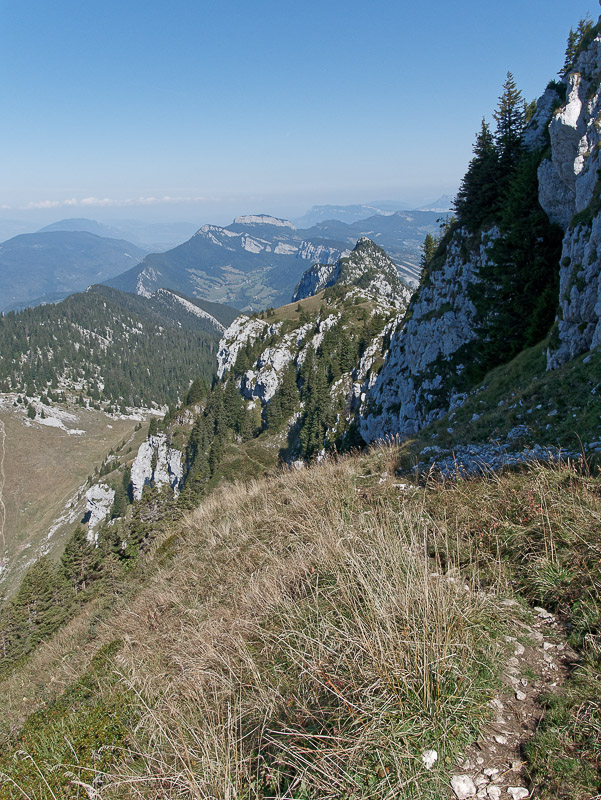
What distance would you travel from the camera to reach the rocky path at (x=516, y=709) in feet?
9.23

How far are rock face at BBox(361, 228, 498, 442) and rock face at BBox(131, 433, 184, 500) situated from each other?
78.1 meters

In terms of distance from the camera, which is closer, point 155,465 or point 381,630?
point 381,630

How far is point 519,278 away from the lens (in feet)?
98.6

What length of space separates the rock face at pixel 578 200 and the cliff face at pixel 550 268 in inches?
2.2

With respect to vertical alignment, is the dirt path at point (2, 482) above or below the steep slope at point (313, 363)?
below

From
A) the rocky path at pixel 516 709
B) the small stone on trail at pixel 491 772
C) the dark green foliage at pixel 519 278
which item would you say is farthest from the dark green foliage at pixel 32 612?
the dark green foliage at pixel 519 278

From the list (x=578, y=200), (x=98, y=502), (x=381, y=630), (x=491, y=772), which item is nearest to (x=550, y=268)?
(x=578, y=200)

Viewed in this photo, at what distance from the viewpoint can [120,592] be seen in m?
12.2

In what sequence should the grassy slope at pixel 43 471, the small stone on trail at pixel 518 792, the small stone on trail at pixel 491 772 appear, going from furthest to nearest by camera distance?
the grassy slope at pixel 43 471 < the small stone on trail at pixel 491 772 < the small stone on trail at pixel 518 792

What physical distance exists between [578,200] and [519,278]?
7.14m

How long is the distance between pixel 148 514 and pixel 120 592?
1587cm

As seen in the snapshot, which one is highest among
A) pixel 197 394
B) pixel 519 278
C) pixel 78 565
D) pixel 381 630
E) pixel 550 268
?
pixel 550 268

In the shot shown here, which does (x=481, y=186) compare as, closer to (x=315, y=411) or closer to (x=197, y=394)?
(x=315, y=411)

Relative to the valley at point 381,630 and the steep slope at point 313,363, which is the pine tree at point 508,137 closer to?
the valley at point 381,630
